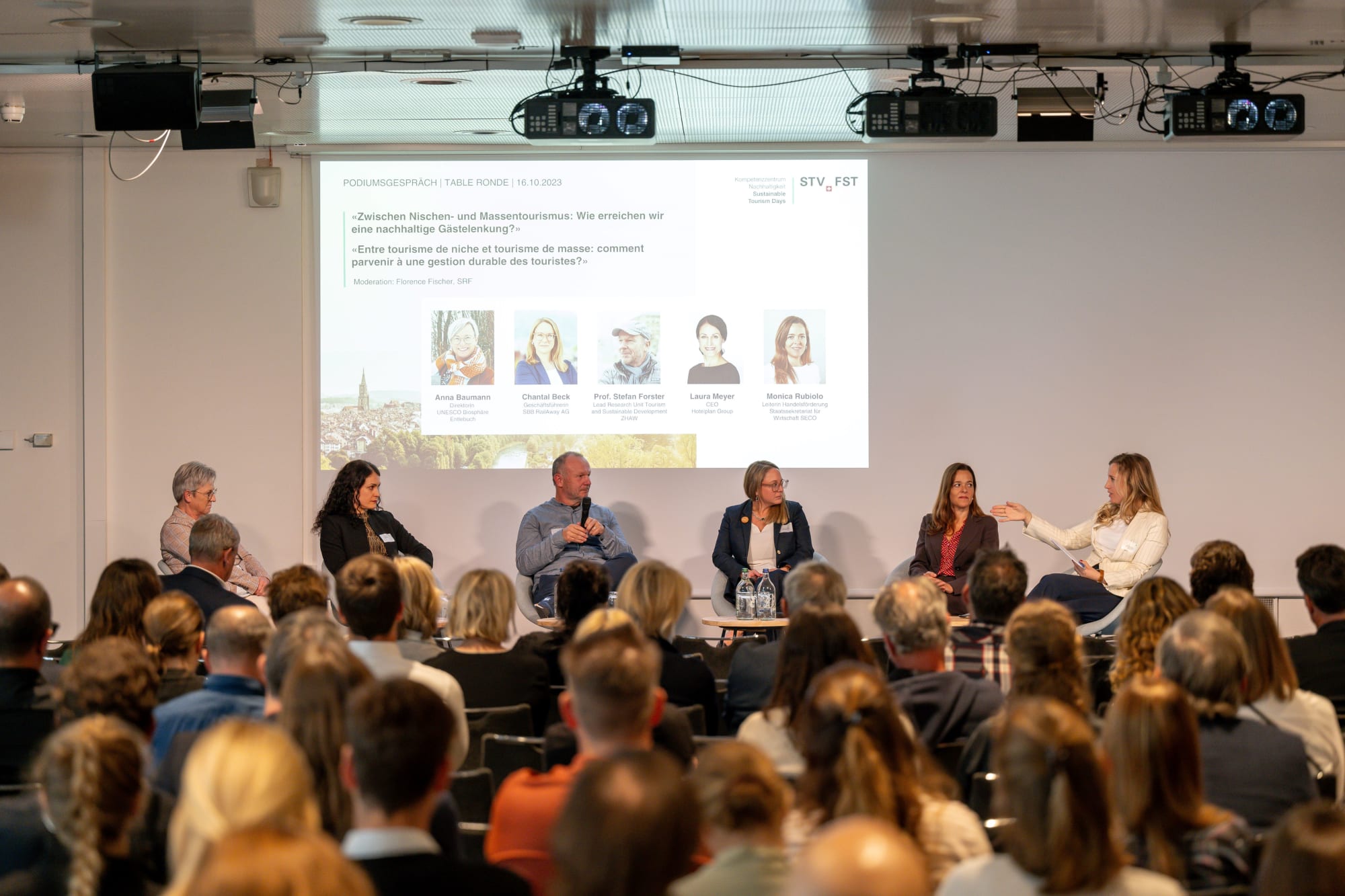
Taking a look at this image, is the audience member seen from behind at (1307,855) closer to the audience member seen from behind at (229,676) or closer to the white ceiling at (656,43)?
the audience member seen from behind at (229,676)

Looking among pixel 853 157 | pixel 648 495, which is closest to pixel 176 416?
pixel 648 495

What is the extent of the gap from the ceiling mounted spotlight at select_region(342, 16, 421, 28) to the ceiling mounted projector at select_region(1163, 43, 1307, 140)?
3604 millimetres

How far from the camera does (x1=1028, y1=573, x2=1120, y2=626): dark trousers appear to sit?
701 cm

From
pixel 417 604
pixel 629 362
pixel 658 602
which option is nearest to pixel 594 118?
pixel 629 362

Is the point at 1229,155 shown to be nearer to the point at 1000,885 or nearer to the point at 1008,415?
the point at 1008,415

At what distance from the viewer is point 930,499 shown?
8273mm

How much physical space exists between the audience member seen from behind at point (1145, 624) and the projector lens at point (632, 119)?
337cm

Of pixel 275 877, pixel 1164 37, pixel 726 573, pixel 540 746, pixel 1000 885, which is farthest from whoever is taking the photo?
pixel 726 573

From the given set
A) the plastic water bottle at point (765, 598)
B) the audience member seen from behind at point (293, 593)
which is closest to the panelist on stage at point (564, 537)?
the plastic water bottle at point (765, 598)

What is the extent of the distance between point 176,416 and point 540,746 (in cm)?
574

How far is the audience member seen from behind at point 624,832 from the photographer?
1.47 meters

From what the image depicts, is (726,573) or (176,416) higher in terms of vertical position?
(176,416)

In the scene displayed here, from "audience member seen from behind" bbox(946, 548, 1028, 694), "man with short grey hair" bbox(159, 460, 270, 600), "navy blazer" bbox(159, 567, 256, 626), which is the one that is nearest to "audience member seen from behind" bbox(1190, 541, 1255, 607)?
"audience member seen from behind" bbox(946, 548, 1028, 694)

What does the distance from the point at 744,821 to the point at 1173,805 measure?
0.82 metres
